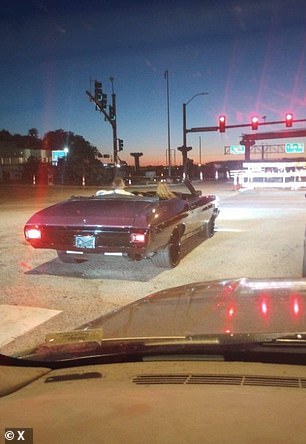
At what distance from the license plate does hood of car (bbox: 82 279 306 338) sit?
429cm

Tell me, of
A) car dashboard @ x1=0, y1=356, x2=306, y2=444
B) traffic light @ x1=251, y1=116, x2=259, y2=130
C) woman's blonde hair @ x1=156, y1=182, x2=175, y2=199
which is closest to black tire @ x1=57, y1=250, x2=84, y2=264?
woman's blonde hair @ x1=156, y1=182, x2=175, y2=199

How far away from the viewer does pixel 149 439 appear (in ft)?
6.38

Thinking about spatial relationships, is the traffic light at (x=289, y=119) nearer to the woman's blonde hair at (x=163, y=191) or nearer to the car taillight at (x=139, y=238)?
the woman's blonde hair at (x=163, y=191)

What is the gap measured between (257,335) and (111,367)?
735 millimetres

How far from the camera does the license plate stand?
8625 mm

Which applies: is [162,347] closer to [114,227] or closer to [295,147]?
[114,227]

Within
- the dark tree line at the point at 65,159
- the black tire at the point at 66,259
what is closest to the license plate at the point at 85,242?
the black tire at the point at 66,259

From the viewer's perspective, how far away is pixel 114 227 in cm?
849

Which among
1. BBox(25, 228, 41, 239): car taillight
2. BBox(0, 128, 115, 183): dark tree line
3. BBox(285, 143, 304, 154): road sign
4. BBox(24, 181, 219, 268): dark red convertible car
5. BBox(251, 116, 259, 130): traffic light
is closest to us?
BBox(24, 181, 219, 268): dark red convertible car

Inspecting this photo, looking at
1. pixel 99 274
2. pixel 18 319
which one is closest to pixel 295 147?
pixel 99 274

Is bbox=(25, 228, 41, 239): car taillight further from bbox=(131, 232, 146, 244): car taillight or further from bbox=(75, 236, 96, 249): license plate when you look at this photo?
bbox=(131, 232, 146, 244): car taillight

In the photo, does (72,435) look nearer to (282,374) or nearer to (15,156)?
(282,374)

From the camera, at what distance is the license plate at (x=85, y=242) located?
862 cm

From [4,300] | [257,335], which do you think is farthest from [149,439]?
[4,300]
